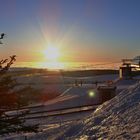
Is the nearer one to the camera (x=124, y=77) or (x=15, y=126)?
(x=15, y=126)

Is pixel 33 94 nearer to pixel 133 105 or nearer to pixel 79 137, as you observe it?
pixel 79 137

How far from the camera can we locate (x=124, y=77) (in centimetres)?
2906

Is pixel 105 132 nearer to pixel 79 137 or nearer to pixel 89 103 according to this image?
pixel 79 137

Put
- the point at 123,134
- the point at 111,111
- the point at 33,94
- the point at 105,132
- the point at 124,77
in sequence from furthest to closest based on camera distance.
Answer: the point at 124,77, the point at 111,111, the point at 33,94, the point at 105,132, the point at 123,134

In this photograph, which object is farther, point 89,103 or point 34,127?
point 89,103

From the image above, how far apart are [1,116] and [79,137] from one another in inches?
68.1

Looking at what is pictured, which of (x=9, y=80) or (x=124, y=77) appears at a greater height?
(x=124, y=77)

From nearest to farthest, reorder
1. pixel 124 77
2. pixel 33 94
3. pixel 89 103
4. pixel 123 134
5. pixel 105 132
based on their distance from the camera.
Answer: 1. pixel 123 134
2. pixel 105 132
3. pixel 33 94
4. pixel 89 103
5. pixel 124 77

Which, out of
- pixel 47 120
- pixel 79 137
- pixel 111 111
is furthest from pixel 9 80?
pixel 47 120

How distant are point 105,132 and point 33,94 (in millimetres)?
1760

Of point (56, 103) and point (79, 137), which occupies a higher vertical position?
point (56, 103)

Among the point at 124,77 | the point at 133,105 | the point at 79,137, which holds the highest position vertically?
the point at 124,77

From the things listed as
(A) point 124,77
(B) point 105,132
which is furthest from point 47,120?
(A) point 124,77

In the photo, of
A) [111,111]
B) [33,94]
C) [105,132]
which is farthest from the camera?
[111,111]
